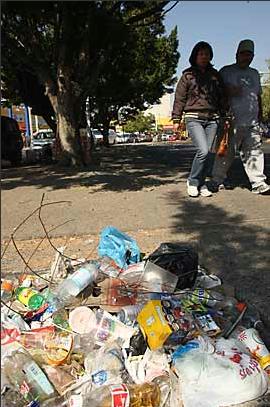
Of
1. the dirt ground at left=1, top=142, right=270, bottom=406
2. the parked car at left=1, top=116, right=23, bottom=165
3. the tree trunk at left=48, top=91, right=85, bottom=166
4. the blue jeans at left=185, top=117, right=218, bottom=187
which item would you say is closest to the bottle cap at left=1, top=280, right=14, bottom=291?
the dirt ground at left=1, top=142, right=270, bottom=406

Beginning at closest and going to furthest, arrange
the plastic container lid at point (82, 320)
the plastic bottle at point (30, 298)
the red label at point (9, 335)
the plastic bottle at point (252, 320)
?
the red label at point (9, 335) → the plastic container lid at point (82, 320) → the plastic bottle at point (252, 320) → the plastic bottle at point (30, 298)

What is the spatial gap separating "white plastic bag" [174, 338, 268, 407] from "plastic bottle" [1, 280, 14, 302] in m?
1.14

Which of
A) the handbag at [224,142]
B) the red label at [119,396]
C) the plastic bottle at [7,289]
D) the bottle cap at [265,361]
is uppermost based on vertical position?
the handbag at [224,142]

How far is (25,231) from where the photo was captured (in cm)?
504

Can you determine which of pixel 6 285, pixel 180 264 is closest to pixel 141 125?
pixel 180 264

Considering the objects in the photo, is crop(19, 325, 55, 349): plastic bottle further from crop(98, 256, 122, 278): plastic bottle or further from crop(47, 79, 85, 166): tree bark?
crop(47, 79, 85, 166): tree bark

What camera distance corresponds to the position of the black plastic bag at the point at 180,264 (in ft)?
10.3

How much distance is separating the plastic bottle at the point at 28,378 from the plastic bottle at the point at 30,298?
70cm

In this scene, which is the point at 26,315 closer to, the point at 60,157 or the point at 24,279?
the point at 24,279

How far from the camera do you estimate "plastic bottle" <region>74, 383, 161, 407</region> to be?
6.65 feet

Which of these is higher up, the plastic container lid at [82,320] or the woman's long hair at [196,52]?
the woman's long hair at [196,52]

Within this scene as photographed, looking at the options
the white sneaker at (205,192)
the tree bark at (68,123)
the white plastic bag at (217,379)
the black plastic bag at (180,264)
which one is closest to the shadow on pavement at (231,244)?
the black plastic bag at (180,264)

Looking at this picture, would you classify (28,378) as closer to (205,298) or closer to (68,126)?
(205,298)

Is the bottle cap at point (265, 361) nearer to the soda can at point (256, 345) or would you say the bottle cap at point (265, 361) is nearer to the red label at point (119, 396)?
the soda can at point (256, 345)
